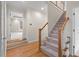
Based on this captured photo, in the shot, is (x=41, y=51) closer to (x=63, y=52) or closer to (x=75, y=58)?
(x=63, y=52)

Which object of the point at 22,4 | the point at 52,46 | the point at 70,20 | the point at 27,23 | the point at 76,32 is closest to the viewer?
the point at 76,32

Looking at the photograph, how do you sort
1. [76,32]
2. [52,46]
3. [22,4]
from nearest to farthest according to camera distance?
[76,32] < [52,46] < [22,4]

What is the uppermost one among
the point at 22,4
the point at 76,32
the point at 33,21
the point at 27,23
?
the point at 22,4

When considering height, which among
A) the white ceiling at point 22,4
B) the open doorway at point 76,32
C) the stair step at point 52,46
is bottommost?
the stair step at point 52,46

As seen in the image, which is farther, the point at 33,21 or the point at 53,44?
the point at 33,21

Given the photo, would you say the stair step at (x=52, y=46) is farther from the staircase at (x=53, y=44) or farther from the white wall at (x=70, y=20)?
the white wall at (x=70, y=20)

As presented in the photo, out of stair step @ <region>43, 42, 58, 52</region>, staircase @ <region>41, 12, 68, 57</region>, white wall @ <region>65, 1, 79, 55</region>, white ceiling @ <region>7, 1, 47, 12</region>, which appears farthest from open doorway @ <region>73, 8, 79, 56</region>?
white ceiling @ <region>7, 1, 47, 12</region>

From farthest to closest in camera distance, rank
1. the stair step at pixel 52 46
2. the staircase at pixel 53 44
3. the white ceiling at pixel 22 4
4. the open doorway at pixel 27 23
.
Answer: the open doorway at pixel 27 23 → the white ceiling at pixel 22 4 → the stair step at pixel 52 46 → the staircase at pixel 53 44

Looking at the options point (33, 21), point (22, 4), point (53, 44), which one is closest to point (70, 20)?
point (53, 44)

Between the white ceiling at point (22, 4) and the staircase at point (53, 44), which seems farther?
the white ceiling at point (22, 4)

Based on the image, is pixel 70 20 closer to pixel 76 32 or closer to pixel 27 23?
pixel 76 32

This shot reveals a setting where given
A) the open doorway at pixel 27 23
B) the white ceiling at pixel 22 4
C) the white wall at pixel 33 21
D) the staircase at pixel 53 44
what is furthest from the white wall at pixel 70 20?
the white wall at pixel 33 21

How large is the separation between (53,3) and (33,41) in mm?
3816

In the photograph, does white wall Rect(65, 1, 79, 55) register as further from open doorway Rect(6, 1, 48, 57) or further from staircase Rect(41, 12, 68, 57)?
open doorway Rect(6, 1, 48, 57)
